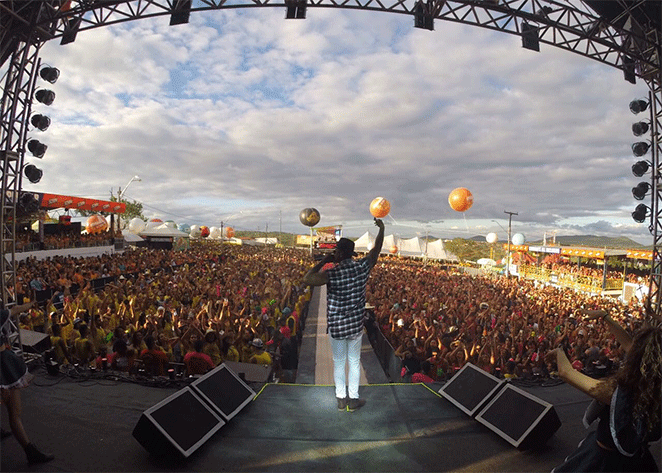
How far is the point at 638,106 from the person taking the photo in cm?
769

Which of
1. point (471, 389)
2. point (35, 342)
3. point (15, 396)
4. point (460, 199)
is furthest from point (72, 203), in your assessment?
point (471, 389)

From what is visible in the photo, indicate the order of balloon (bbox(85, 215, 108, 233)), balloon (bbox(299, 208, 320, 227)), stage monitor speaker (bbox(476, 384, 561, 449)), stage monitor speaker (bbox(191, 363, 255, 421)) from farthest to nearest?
balloon (bbox(85, 215, 108, 233)) < balloon (bbox(299, 208, 320, 227)) < stage monitor speaker (bbox(191, 363, 255, 421)) < stage monitor speaker (bbox(476, 384, 561, 449))

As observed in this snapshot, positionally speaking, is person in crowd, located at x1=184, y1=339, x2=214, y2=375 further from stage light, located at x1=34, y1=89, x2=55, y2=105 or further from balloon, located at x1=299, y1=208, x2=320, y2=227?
balloon, located at x1=299, y1=208, x2=320, y2=227

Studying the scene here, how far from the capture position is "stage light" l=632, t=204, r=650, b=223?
25.6 ft

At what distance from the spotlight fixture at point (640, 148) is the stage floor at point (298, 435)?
6216 millimetres

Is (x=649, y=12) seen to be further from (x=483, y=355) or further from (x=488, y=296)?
(x=488, y=296)

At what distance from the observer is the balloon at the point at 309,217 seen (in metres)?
17.2

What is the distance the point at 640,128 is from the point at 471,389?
742cm

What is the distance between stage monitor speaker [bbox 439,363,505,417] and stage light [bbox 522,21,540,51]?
6.89 m

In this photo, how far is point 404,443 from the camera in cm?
301

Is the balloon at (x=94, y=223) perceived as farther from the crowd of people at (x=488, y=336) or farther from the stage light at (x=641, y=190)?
the stage light at (x=641, y=190)

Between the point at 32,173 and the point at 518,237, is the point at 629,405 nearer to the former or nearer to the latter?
the point at 32,173

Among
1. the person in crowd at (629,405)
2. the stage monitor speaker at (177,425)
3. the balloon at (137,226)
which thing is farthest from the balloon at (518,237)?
the balloon at (137,226)

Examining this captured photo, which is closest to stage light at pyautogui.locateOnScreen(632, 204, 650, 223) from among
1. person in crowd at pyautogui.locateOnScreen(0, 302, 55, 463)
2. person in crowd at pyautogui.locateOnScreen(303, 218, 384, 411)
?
person in crowd at pyautogui.locateOnScreen(303, 218, 384, 411)
